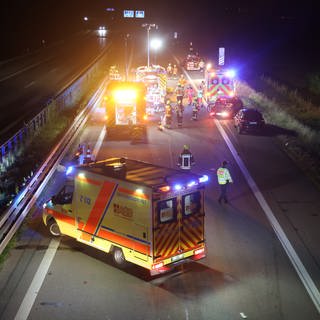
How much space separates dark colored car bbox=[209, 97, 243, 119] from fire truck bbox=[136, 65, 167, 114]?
346cm

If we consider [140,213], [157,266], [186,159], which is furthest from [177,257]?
[186,159]

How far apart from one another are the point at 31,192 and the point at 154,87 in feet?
63.1

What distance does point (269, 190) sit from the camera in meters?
19.5

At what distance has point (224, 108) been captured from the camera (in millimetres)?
33312

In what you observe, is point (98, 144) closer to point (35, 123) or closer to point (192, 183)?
point (35, 123)

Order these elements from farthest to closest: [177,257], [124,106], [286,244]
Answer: [124,106] < [286,244] < [177,257]

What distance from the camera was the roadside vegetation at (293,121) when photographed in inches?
938

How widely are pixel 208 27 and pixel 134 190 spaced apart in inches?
4506

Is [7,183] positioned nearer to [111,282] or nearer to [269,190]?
[111,282]

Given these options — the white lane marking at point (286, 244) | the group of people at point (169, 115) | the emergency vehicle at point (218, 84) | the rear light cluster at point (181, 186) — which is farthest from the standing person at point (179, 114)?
the rear light cluster at point (181, 186)

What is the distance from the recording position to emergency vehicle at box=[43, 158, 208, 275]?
39.1ft

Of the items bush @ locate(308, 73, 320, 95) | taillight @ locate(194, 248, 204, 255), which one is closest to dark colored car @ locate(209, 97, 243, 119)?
bush @ locate(308, 73, 320, 95)

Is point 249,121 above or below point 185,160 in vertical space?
above

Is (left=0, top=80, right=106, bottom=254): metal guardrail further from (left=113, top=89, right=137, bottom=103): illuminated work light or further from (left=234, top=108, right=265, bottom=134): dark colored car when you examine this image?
(left=234, top=108, right=265, bottom=134): dark colored car
